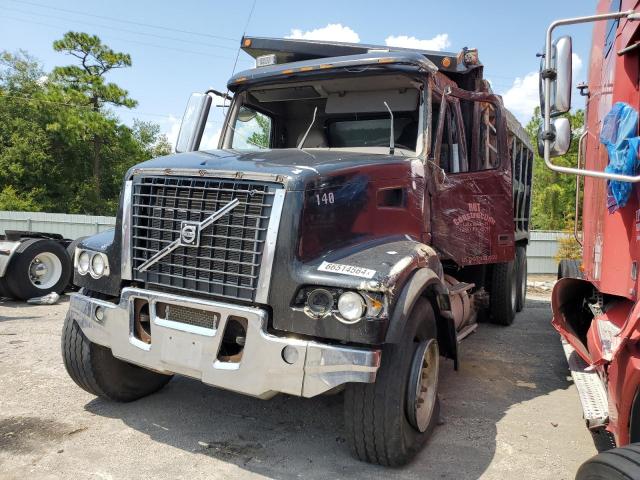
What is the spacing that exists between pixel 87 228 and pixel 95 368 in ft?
54.9

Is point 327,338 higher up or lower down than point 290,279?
lower down

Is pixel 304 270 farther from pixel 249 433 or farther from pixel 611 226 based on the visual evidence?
pixel 611 226

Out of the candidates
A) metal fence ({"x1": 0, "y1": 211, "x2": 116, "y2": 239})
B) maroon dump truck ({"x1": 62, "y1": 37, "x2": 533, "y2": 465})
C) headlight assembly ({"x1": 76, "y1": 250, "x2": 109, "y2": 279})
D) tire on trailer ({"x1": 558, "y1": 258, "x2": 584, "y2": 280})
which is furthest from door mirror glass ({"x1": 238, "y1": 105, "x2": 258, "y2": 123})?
metal fence ({"x1": 0, "y1": 211, "x2": 116, "y2": 239})

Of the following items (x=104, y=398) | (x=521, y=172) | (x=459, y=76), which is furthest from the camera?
(x=521, y=172)

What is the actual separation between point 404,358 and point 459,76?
343 cm

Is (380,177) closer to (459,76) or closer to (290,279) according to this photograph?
(290,279)

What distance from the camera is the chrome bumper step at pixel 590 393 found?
292 cm

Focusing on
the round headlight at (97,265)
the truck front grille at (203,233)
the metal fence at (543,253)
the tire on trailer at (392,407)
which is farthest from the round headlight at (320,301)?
the metal fence at (543,253)

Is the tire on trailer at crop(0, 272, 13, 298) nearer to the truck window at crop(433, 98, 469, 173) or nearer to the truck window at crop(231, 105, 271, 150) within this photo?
the truck window at crop(231, 105, 271, 150)

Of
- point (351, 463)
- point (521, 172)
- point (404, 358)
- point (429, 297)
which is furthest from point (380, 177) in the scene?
point (521, 172)

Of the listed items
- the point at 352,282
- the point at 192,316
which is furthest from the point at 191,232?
the point at 352,282

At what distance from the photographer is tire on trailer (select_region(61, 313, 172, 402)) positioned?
12.7 ft

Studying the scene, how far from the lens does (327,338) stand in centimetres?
301

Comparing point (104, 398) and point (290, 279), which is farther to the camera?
point (104, 398)
